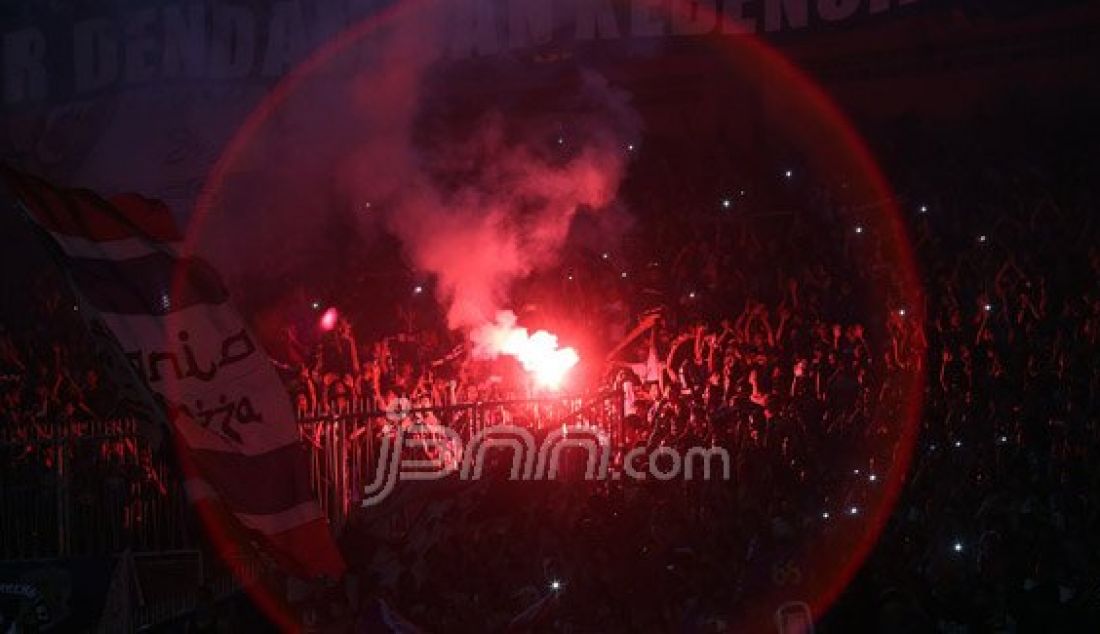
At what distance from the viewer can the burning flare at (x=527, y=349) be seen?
33.4 feet

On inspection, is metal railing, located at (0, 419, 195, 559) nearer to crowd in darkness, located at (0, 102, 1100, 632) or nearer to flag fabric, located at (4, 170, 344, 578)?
crowd in darkness, located at (0, 102, 1100, 632)

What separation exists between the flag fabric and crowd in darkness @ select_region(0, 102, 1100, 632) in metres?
1.69

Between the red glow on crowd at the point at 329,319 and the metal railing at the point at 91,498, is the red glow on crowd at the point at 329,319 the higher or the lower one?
the higher one

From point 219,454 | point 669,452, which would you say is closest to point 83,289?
point 219,454

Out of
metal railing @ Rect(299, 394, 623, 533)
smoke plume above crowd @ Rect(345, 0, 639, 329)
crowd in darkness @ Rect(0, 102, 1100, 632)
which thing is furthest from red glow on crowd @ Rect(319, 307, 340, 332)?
metal railing @ Rect(299, 394, 623, 533)

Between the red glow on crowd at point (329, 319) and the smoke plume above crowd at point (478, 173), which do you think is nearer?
the red glow on crowd at point (329, 319)

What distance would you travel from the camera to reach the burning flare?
10.2 meters

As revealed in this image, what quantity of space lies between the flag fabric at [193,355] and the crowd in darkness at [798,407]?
5.54 feet

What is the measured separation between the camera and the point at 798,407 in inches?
320

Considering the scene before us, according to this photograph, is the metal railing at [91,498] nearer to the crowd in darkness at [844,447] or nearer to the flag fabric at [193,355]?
the crowd in darkness at [844,447]

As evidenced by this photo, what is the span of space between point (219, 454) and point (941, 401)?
4.24 m

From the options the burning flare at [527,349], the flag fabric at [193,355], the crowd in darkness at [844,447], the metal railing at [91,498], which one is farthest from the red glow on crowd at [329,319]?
→ the flag fabric at [193,355]

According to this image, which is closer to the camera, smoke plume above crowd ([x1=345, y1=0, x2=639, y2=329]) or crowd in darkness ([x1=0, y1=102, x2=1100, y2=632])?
crowd in darkness ([x1=0, y1=102, x2=1100, y2=632])

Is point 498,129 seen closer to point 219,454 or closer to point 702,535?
point 702,535
